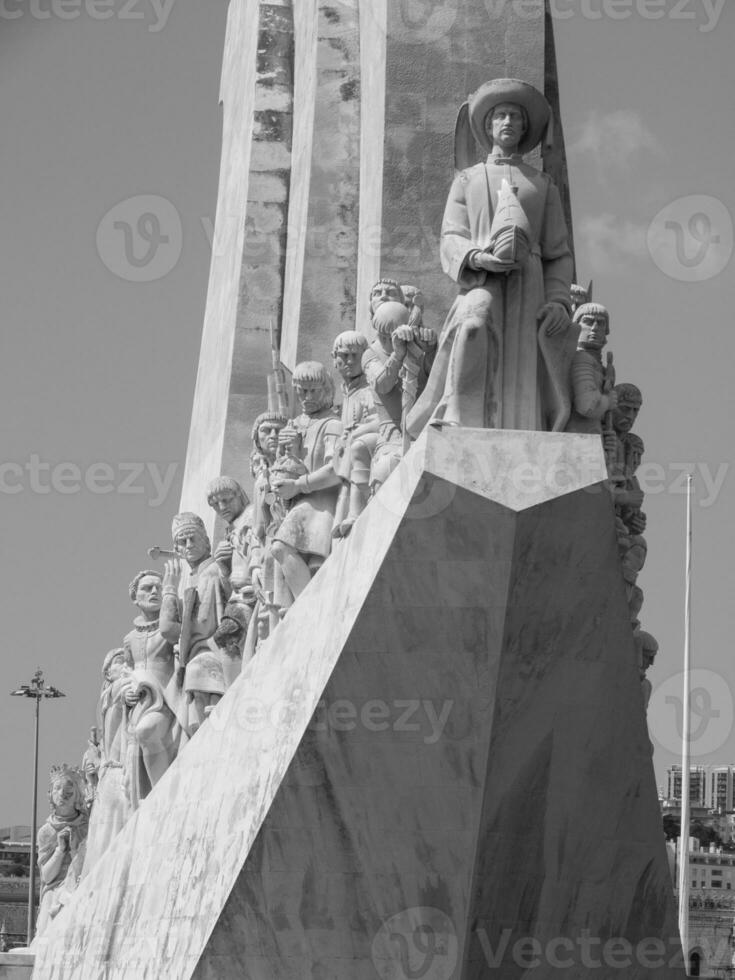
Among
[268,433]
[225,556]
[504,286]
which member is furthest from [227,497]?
[504,286]

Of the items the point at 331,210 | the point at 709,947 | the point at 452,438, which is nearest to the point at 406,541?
the point at 452,438

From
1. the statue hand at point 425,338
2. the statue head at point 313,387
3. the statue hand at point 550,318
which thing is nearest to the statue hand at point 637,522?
the statue head at point 313,387

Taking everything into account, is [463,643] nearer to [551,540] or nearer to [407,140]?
[551,540]

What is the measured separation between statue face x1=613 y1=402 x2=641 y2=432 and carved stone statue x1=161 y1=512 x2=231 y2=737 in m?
3.16

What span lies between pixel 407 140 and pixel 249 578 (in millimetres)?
3841

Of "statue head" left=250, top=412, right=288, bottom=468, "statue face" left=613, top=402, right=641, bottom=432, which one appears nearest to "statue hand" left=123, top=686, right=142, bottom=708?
"statue head" left=250, top=412, right=288, bottom=468

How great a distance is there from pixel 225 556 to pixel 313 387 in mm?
2320

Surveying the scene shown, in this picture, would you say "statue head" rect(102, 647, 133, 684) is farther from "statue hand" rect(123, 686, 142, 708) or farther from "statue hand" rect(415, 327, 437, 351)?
"statue hand" rect(415, 327, 437, 351)

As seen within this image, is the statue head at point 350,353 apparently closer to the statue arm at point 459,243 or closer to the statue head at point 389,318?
the statue head at point 389,318

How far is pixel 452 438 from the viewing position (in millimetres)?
13539

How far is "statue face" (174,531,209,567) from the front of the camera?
770 inches

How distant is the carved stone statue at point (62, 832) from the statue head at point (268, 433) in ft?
21.8

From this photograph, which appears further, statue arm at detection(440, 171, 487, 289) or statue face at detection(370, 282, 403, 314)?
statue face at detection(370, 282, 403, 314)

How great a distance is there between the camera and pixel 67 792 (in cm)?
2397
